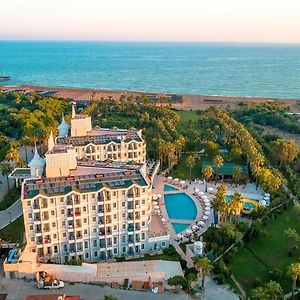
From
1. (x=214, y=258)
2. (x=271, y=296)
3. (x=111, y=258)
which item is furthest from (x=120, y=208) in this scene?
(x=271, y=296)

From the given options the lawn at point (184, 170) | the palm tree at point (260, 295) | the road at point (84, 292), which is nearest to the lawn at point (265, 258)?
the palm tree at point (260, 295)

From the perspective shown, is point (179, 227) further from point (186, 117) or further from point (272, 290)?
point (186, 117)

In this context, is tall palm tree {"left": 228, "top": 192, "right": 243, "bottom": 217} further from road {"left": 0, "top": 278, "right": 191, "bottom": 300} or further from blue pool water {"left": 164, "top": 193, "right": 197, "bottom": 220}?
road {"left": 0, "top": 278, "right": 191, "bottom": 300}

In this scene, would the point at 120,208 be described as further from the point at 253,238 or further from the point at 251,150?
the point at 251,150

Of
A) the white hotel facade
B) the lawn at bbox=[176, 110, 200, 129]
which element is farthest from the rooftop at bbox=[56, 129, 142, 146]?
the lawn at bbox=[176, 110, 200, 129]

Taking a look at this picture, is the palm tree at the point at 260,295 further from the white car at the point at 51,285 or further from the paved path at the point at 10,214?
the paved path at the point at 10,214

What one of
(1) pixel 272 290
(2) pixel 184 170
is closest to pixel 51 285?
(1) pixel 272 290

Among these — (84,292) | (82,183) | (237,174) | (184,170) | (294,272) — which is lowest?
(84,292)
